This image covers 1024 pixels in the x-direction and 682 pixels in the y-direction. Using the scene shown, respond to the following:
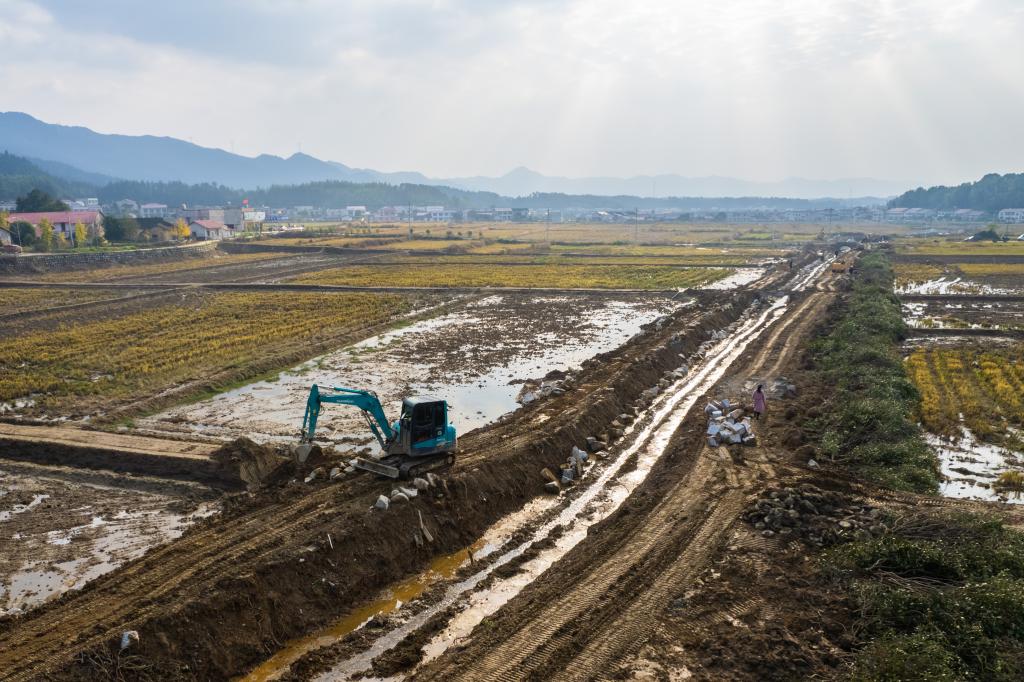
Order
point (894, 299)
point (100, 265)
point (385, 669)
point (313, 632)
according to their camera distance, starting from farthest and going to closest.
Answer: point (100, 265) < point (894, 299) < point (313, 632) < point (385, 669)

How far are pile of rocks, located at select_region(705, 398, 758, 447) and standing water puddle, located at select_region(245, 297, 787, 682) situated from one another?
1.27m

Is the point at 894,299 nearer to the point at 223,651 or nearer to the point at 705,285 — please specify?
the point at 705,285

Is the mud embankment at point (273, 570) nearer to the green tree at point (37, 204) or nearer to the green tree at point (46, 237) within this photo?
the green tree at point (46, 237)

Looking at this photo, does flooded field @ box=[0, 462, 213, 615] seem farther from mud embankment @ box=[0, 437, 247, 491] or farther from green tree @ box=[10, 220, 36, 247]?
green tree @ box=[10, 220, 36, 247]

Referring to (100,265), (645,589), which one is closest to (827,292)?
(645,589)

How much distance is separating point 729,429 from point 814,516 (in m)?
5.56

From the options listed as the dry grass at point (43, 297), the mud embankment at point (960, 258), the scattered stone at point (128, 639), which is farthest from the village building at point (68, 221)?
the mud embankment at point (960, 258)

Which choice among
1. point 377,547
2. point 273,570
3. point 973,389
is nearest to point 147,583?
point 273,570

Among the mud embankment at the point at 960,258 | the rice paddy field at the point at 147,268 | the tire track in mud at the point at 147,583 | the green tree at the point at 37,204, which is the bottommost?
the tire track in mud at the point at 147,583

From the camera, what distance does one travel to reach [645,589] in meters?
11.7

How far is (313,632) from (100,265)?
6992 cm

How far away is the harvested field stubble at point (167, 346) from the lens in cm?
2362

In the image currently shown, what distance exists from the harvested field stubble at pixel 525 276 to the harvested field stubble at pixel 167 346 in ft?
38.7

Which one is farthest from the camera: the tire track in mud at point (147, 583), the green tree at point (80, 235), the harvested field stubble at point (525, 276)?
the green tree at point (80, 235)
